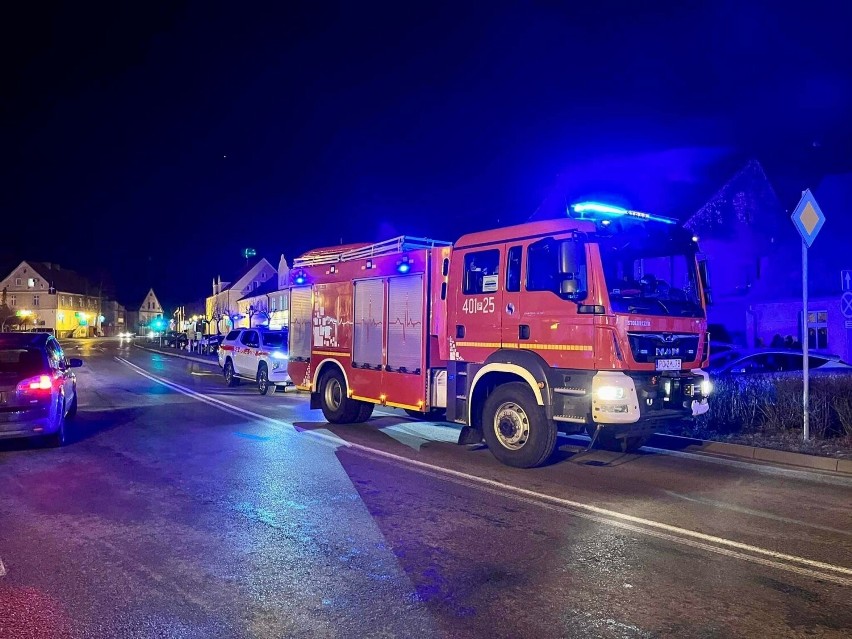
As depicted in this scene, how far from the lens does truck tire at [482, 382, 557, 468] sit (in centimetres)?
784

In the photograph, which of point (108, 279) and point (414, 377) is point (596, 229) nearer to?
point (414, 377)

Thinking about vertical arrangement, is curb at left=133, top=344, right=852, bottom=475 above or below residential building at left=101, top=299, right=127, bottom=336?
below

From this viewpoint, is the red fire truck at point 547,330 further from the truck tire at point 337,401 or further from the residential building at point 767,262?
the residential building at point 767,262

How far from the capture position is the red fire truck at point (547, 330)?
7.41 meters

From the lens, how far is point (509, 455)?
818cm

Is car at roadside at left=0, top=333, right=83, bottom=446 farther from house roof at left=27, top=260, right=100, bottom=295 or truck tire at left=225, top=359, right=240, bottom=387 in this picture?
house roof at left=27, top=260, right=100, bottom=295

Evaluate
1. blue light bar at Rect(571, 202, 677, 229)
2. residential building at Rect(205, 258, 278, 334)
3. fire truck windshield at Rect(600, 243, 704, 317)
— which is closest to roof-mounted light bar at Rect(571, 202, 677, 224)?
blue light bar at Rect(571, 202, 677, 229)

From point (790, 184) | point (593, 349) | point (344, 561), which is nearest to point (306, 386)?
point (593, 349)

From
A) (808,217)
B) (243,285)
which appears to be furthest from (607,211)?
(243,285)

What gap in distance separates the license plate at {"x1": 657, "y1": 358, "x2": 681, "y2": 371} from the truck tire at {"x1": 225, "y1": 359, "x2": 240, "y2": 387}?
15.5 metres

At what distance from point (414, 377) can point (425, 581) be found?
536 centimetres

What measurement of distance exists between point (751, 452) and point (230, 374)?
1591cm

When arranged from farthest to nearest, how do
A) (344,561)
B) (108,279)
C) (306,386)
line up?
(108,279) < (306,386) < (344,561)

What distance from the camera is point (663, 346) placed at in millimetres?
7773
